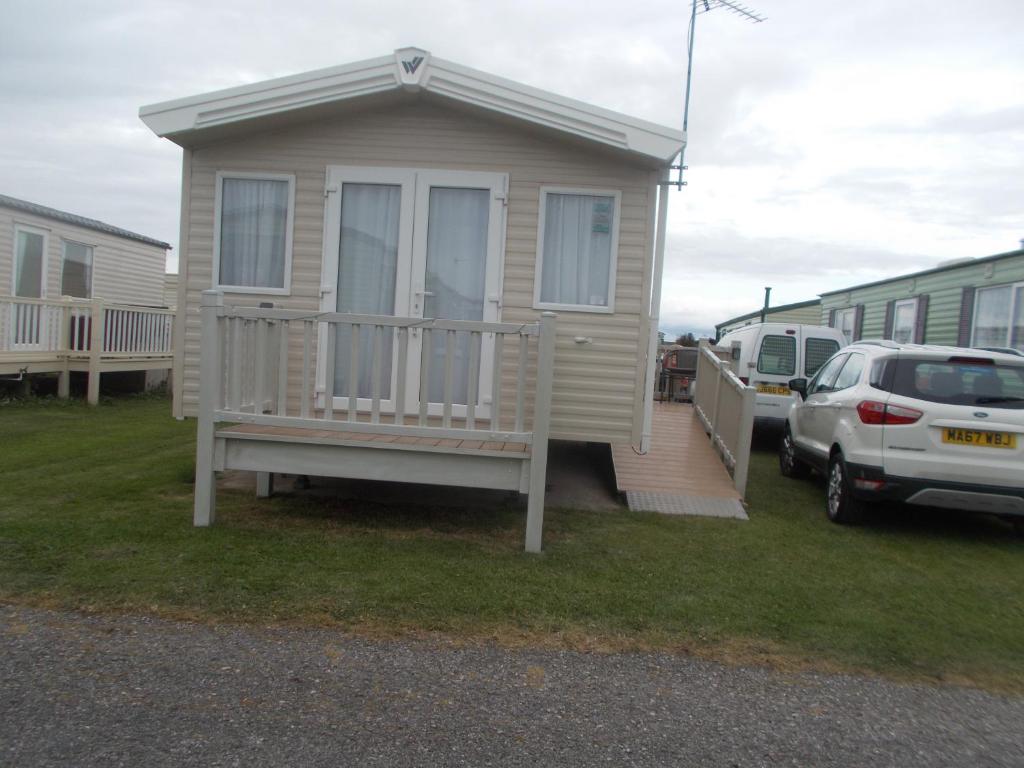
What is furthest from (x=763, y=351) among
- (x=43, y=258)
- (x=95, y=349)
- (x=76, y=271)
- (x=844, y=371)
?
(x=76, y=271)

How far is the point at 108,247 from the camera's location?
1772cm

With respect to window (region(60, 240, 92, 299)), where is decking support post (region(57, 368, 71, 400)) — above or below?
below

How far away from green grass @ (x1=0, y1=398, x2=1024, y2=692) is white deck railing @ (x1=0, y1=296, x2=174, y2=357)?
19.0ft

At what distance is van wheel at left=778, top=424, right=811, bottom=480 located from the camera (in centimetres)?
904

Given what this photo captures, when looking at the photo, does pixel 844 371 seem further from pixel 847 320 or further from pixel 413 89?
pixel 847 320

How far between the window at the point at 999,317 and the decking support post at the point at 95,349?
14305 mm

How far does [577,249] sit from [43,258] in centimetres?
1315

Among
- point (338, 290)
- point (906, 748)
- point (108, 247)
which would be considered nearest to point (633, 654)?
point (906, 748)

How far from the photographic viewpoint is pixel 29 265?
51.1 ft

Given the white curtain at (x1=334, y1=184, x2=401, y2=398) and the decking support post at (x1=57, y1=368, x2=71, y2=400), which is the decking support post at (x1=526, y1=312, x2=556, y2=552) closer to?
the white curtain at (x1=334, y1=184, x2=401, y2=398)

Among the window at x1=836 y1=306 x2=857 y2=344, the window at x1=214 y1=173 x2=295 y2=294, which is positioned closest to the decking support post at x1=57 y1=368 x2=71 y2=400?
the window at x1=214 y1=173 x2=295 y2=294

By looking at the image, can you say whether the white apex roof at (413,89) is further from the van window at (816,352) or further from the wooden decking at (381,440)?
the van window at (816,352)

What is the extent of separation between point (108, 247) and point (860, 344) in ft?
51.5

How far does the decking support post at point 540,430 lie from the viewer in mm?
5391
